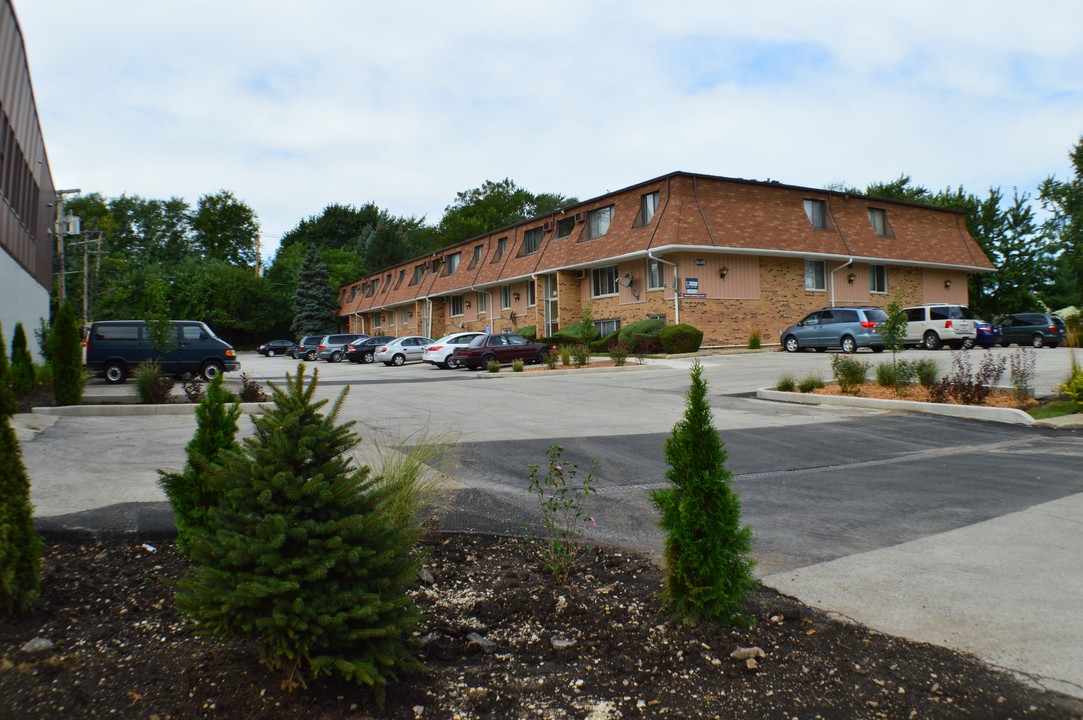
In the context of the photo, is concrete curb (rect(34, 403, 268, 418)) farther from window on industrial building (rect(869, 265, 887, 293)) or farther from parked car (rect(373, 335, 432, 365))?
window on industrial building (rect(869, 265, 887, 293))

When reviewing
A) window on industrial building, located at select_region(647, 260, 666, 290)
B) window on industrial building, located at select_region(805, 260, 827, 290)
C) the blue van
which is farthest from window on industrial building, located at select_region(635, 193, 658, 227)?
the blue van

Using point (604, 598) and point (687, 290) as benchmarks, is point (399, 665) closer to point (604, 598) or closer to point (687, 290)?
point (604, 598)

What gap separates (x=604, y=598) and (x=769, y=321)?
3177cm

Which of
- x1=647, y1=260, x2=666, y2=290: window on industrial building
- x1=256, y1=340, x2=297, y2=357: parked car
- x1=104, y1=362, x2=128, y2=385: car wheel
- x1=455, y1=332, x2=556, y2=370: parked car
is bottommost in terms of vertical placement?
x1=104, y1=362, x2=128, y2=385: car wheel

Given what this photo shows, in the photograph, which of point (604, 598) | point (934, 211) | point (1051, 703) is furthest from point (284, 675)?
point (934, 211)

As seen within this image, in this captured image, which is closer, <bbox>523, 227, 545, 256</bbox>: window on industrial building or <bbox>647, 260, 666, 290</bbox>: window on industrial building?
<bbox>647, 260, 666, 290</bbox>: window on industrial building

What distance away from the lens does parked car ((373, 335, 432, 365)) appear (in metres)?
38.8

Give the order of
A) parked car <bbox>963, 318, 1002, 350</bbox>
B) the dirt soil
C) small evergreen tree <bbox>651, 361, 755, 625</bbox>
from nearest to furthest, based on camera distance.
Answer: the dirt soil < small evergreen tree <bbox>651, 361, 755, 625</bbox> < parked car <bbox>963, 318, 1002, 350</bbox>

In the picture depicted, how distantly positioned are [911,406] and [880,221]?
2855 centimetres

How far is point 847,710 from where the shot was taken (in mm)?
3012

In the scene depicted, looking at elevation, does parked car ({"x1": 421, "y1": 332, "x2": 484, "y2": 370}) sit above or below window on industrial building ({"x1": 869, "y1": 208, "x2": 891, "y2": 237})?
below

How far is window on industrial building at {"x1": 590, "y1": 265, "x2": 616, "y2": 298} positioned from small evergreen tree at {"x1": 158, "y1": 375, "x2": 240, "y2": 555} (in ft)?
106

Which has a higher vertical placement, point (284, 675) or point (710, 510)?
point (710, 510)

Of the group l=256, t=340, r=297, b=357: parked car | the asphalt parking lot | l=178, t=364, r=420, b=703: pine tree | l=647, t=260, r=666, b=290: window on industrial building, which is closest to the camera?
l=178, t=364, r=420, b=703: pine tree
